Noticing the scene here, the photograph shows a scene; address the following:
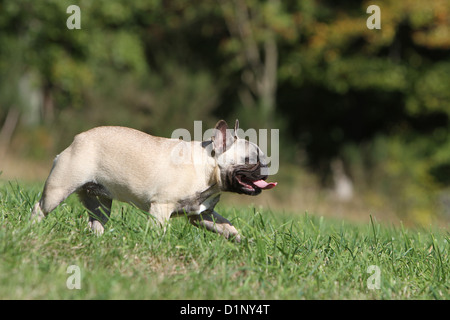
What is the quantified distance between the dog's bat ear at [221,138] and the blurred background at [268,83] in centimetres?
1109

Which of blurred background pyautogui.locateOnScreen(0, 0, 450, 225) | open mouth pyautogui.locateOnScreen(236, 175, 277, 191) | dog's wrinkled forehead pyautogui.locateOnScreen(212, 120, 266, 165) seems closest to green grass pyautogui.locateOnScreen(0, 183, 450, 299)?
open mouth pyautogui.locateOnScreen(236, 175, 277, 191)

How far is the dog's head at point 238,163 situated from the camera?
209 inches

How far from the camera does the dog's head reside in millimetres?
5301

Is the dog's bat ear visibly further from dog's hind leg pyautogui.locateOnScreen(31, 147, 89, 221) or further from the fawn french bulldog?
dog's hind leg pyautogui.locateOnScreen(31, 147, 89, 221)

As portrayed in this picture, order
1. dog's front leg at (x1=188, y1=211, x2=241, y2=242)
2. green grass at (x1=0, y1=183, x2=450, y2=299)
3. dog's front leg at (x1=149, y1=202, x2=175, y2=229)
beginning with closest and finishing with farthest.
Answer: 1. green grass at (x1=0, y1=183, x2=450, y2=299)
2. dog's front leg at (x1=149, y1=202, x2=175, y2=229)
3. dog's front leg at (x1=188, y1=211, x2=241, y2=242)

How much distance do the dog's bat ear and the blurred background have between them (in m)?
11.1

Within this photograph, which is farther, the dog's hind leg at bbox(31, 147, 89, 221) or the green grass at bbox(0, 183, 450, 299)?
the dog's hind leg at bbox(31, 147, 89, 221)

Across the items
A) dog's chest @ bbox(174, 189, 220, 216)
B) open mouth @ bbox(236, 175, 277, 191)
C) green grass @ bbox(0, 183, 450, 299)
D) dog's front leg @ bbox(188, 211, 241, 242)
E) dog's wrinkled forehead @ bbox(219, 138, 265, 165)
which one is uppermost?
dog's wrinkled forehead @ bbox(219, 138, 265, 165)

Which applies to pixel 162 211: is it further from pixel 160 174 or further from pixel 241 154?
pixel 241 154

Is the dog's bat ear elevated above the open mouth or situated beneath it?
elevated above

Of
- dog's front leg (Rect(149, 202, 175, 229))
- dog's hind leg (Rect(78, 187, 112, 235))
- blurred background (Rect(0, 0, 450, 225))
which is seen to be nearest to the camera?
dog's front leg (Rect(149, 202, 175, 229))

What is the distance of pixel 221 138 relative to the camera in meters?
5.36

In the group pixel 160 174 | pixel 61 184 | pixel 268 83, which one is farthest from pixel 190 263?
pixel 268 83
